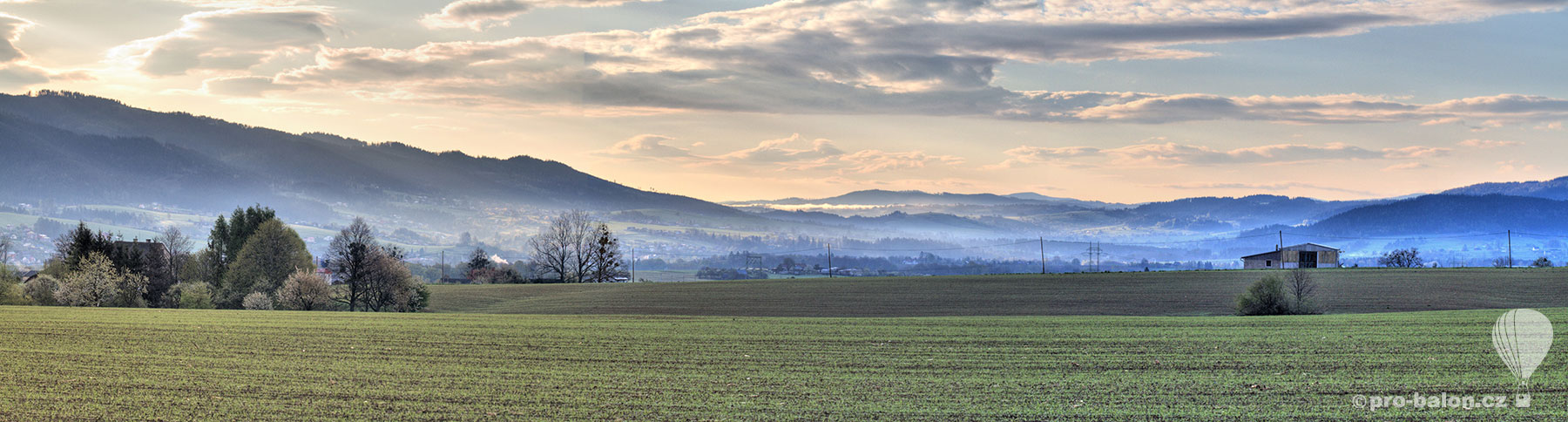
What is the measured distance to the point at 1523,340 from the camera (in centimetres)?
2383

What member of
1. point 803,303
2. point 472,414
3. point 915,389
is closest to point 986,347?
point 915,389

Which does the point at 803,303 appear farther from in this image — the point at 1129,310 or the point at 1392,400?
the point at 1392,400

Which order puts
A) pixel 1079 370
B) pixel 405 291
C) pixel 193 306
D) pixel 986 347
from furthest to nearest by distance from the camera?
pixel 405 291 < pixel 193 306 < pixel 986 347 < pixel 1079 370

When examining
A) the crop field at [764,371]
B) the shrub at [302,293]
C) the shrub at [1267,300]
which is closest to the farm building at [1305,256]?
the shrub at [1267,300]

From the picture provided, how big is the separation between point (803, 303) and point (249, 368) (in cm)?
4327

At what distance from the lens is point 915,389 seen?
18.0m

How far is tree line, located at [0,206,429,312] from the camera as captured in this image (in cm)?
5928

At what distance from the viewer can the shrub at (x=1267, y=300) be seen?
140 feet

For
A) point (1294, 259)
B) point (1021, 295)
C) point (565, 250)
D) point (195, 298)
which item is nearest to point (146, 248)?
point (195, 298)

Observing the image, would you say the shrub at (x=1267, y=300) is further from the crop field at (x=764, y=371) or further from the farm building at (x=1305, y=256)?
the farm building at (x=1305, y=256)

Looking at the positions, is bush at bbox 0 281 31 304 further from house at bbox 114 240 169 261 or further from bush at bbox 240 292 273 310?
house at bbox 114 240 169 261

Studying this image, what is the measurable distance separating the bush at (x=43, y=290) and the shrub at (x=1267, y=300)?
211 ft

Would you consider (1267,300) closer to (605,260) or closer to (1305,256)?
(1305,256)

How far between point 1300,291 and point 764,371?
110 feet
